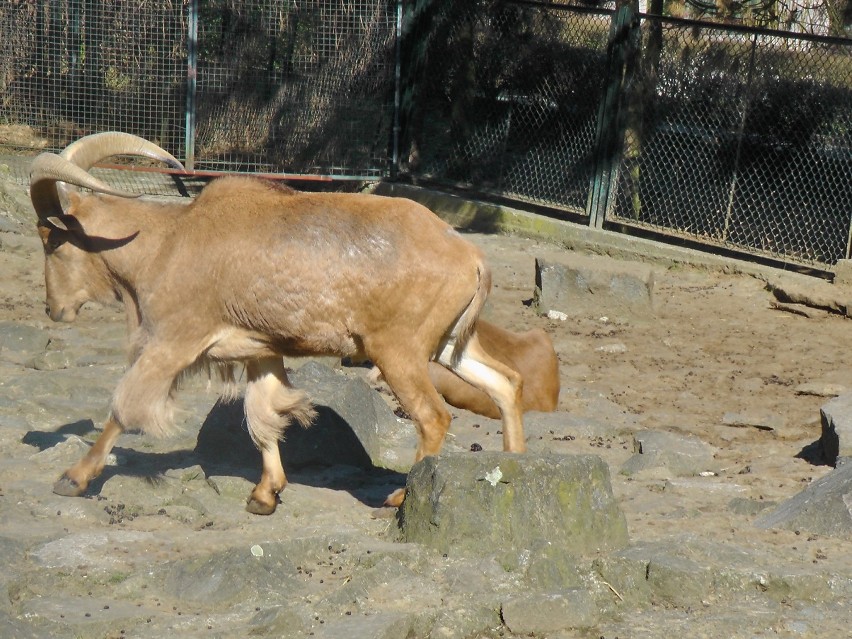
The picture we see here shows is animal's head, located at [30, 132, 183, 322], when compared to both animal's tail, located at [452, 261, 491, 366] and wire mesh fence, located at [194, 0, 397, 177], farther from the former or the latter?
wire mesh fence, located at [194, 0, 397, 177]

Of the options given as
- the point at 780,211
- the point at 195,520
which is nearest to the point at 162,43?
the point at 780,211

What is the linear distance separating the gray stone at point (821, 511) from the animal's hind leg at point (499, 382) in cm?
128

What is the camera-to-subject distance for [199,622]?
14.7 ft

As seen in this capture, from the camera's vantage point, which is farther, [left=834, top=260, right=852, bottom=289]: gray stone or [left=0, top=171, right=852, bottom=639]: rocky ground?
[left=834, top=260, right=852, bottom=289]: gray stone

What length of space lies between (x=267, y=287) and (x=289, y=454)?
1287mm

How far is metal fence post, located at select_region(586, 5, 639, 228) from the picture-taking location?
12.4m

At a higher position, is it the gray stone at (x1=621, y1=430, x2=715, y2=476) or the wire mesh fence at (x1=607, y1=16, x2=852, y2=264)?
the wire mesh fence at (x1=607, y1=16, x2=852, y2=264)

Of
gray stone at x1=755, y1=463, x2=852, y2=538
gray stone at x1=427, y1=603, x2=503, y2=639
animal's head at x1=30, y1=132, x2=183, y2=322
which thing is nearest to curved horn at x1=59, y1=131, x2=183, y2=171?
animal's head at x1=30, y1=132, x2=183, y2=322

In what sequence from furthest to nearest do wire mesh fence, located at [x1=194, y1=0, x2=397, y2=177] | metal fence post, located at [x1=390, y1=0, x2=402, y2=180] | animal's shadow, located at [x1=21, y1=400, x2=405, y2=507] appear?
metal fence post, located at [x1=390, y1=0, x2=402, y2=180] < wire mesh fence, located at [x1=194, y1=0, x2=397, y2=177] < animal's shadow, located at [x1=21, y1=400, x2=405, y2=507]

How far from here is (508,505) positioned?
5.13m

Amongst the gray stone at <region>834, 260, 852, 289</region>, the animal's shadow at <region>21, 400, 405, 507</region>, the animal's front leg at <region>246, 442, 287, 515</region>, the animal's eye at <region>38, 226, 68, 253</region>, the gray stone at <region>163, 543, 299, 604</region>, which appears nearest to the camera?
the gray stone at <region>163, 543, 299, 604</region>

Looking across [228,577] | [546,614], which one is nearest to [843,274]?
[546,614]

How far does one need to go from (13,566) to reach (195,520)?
97cm

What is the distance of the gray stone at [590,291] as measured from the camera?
10.2 metres
